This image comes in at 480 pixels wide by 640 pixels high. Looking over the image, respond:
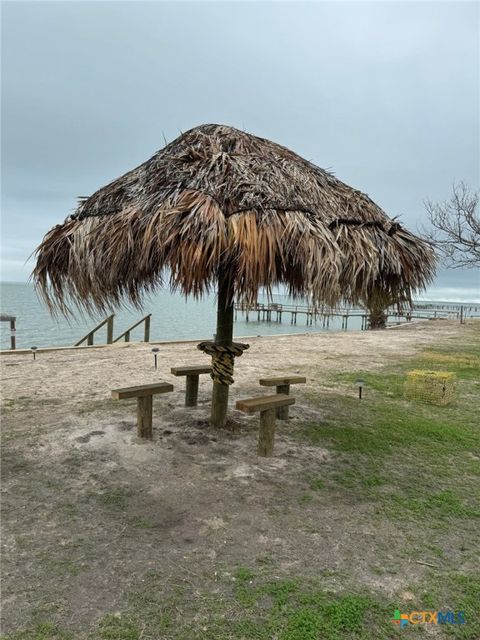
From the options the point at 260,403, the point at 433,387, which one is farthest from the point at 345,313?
the point at 260,403

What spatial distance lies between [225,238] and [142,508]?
6.26ft

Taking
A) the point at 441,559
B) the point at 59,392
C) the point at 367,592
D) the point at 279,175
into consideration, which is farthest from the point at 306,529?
the point at 59,392

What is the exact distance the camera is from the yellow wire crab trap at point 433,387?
573 centimetres

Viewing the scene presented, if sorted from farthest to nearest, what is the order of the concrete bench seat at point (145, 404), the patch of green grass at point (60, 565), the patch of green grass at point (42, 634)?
1. the concrete bench seat at point (145, 404)
2. the patch of green grass at point (60, 565)
3. the patch of green grass at point (42, 634)

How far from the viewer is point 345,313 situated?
21.6 m

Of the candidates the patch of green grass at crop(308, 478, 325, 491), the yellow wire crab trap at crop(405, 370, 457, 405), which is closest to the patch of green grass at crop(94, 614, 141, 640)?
the patch of green grass at crop(308, 478, 325, 491)

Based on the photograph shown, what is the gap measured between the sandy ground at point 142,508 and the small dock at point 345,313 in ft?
4.28

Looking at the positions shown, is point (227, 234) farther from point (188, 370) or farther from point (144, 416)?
point (188, 370)

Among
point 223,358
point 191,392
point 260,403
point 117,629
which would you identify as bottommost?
point 117,629

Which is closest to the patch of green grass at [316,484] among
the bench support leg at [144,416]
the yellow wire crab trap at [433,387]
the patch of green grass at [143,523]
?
the patch of green grass at [143,523]

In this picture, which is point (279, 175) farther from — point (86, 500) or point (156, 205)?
point (86, 500)

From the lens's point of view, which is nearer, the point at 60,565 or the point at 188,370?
the point at 60,565

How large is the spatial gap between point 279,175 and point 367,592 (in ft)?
10.0

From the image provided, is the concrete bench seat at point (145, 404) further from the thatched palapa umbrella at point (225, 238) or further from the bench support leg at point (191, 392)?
the bench support leg at point (191, 392)
